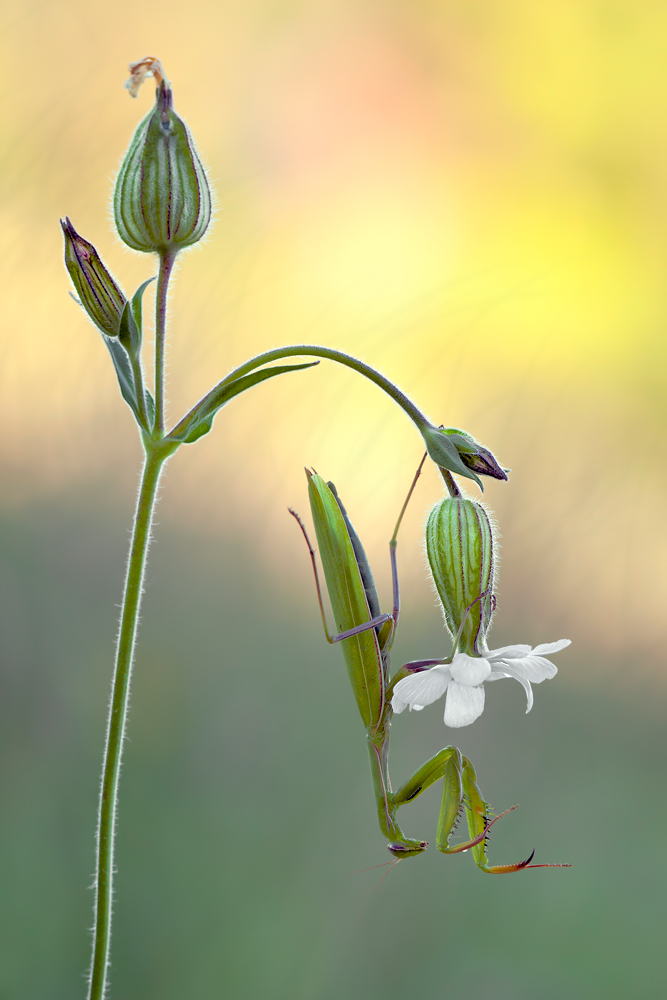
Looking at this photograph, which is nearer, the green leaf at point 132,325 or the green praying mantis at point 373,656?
the green leaf at point 132,325

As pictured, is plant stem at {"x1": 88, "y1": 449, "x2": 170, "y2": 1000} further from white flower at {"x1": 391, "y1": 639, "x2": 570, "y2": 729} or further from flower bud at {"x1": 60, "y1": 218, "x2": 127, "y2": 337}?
white flower at {"x1": 391, "y1": 639, "x2": 570, "y2": 729}

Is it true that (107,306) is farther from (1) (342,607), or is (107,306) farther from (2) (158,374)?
(1) (342,607)

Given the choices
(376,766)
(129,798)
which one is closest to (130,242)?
(376,766)

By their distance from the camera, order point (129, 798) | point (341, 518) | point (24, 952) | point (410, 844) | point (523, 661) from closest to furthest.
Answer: point (523, 661) → point (341, 518) → point (410, 844) → point (24, 952) → point (129, 798)

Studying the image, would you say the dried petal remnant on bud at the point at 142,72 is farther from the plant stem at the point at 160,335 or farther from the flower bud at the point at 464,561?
the flower bud at the point at 464,561

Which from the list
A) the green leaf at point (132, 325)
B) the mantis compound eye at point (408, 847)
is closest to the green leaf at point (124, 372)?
the green leaf at point (132, 325)

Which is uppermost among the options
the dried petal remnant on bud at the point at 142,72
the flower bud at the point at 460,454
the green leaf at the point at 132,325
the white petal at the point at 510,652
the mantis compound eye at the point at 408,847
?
the dried petal remnant on bud at the point at 142,72

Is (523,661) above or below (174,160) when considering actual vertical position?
below
